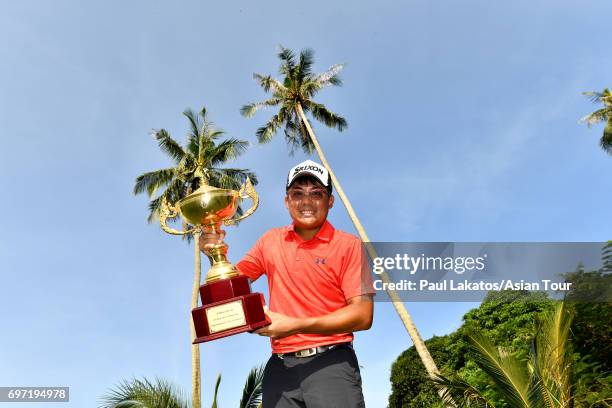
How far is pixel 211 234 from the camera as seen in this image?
12.6 ft

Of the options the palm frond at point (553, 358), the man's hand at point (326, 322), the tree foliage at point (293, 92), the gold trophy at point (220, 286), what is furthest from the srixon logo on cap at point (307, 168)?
the tree foliage at point (293, 92)

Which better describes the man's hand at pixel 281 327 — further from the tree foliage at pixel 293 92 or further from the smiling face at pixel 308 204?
the tree foliage at pixel 293 92

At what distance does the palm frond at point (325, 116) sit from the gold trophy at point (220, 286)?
23535 mm

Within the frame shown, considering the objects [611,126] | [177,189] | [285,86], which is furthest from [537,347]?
[611,126]

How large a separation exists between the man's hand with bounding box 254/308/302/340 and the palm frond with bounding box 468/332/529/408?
650cm

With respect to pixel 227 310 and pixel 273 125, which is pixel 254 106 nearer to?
pixel 273 125

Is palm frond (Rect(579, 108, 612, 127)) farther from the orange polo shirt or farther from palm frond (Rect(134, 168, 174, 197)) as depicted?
the orange polo shirt

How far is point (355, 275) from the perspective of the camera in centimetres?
337

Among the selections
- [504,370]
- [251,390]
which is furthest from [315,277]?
[251,390]

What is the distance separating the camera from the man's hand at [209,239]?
3751 mm

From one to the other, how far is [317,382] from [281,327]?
421 millimetres

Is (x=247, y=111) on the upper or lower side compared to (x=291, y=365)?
upper

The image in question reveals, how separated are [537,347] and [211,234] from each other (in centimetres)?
722

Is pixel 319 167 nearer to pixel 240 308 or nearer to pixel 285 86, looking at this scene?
pixel 240 308
